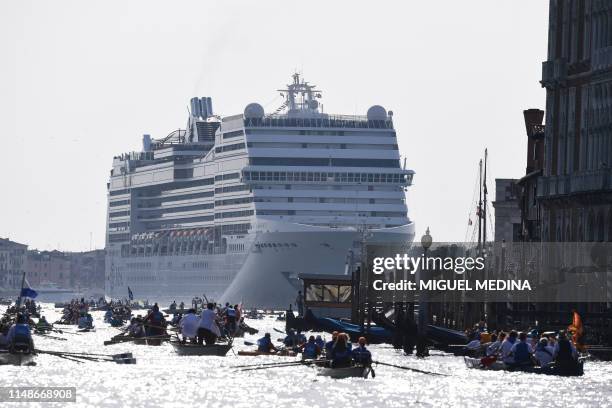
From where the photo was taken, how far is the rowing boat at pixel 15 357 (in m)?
65.7

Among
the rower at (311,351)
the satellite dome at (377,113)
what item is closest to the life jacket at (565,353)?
the rower at (311,351)

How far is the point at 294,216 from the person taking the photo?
614 ft

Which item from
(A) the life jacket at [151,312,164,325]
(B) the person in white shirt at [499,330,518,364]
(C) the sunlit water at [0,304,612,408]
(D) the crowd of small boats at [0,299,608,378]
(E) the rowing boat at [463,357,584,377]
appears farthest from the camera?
(A) the life jacket at [151,312,164,325]

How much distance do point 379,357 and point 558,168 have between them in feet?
73.3

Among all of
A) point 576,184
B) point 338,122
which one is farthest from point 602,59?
point 338,122

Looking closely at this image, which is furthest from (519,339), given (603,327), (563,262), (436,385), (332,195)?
(332,195)

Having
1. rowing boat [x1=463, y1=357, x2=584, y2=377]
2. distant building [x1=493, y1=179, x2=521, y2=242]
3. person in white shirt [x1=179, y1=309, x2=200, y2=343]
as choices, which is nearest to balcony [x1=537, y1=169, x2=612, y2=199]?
person in white shirt [x1=179, y1=309, x2=200, y2=343]

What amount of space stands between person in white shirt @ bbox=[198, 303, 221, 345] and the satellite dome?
12007 centimetres

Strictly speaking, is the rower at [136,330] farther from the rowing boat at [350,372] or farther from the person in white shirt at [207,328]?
the rowing boat at [350,372]

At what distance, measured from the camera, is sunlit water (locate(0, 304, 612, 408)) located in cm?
5575

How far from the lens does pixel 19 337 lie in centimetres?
6556

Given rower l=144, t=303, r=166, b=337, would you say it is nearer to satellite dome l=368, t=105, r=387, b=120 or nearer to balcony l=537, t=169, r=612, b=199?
balcony l=537, t=169, r=612, b=199

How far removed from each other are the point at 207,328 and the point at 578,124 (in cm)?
2721

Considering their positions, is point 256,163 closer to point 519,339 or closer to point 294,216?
point 294,216
